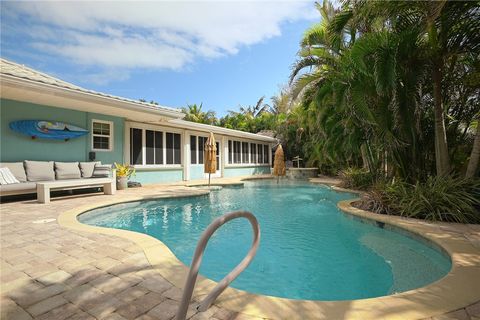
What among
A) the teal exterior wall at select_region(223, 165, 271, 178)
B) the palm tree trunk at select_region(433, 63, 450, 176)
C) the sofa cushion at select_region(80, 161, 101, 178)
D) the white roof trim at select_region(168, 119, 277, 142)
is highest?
the white roof trim at select_region(168, 119, 277, 142)

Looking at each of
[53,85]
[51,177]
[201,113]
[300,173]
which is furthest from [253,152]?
[53,85]

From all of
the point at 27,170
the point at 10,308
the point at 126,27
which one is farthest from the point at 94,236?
the point at 126,27

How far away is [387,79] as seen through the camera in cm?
547

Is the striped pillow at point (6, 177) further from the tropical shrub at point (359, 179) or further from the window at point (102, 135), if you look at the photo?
the tropical shrub at point (359, 179)

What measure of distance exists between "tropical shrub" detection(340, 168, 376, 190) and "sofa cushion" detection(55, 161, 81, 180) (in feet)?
36.1

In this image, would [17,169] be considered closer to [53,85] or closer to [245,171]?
[53,85]

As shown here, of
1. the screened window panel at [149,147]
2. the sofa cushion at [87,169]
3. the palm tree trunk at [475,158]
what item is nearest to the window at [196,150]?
the screened window panel at [149,147]

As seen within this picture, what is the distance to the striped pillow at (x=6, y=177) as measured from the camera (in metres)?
6.88

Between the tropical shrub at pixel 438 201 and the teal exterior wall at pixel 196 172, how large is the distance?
1081 centimetres

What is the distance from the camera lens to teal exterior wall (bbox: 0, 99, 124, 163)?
26.0 ft

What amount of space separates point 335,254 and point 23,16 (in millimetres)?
11341

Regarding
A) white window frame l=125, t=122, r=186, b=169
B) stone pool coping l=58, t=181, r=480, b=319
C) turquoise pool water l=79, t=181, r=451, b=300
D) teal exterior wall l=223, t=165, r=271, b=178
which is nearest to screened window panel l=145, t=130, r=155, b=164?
white window frame l=125, t=122, r=186, b=169

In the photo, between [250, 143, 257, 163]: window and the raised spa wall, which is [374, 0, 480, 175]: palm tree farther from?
[250, 143, 257, 163]: window

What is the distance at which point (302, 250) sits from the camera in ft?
14.3
